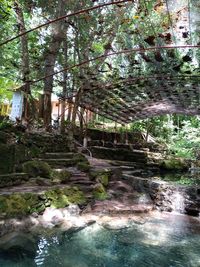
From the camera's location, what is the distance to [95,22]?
1072 centimetres

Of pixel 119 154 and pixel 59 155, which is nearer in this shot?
pixel 59 155

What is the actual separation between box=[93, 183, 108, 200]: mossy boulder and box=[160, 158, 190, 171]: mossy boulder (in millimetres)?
7682

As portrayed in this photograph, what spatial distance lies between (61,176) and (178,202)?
3.78 metres

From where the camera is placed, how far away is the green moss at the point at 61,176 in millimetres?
7963

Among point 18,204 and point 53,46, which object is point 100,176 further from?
point 53,46

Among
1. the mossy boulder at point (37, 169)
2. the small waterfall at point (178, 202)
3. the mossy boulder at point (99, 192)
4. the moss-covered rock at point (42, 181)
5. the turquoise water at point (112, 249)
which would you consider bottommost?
the turquoise water at point (112, 249)

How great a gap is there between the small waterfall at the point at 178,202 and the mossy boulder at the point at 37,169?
3954 millimetres

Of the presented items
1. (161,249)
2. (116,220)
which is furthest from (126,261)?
(116,220)

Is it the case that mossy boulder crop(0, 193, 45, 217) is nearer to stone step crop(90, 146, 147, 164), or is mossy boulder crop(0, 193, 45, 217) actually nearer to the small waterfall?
the small waterfall

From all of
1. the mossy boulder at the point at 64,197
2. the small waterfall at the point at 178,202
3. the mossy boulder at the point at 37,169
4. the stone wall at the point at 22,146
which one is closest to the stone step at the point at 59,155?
the stone wall at the point at 22,146

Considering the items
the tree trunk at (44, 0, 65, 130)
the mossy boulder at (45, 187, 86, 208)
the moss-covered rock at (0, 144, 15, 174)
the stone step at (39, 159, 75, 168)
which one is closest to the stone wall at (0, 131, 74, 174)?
the moss-covered rock at (0, 144, 15, 174)

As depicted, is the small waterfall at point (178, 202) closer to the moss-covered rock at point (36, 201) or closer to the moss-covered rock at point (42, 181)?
the moss-covered rock at point (36, 201)

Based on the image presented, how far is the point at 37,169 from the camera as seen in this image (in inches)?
313

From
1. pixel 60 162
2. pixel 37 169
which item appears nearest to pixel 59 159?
pixel 60 162
